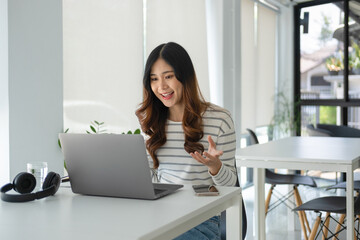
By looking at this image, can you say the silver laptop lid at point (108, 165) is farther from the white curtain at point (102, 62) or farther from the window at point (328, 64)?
the window at point (328, 64)

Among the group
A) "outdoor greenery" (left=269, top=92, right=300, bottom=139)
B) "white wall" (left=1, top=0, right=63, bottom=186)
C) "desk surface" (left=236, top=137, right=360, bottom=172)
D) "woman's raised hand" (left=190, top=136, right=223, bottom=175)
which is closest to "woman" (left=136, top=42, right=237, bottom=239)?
"woman's raised hand" (left=190, top=136, right=223, bottom=175)

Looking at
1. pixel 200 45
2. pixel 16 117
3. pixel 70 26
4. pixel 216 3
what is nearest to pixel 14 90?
pixel 16 117

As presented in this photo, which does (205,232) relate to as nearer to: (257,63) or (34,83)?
(34,83)

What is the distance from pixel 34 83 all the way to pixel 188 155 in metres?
1.28

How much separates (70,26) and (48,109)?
768 mm

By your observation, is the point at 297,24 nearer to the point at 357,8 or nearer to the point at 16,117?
the point at 357,8

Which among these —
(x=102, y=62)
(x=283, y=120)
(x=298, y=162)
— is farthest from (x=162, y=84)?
(x=283, y=120)

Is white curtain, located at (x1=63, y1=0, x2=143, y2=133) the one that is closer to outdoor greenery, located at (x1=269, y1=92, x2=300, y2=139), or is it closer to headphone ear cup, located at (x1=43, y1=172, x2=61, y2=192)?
headphone ear cup, located at (x1=43, y1=172, x2=61, y2=192)

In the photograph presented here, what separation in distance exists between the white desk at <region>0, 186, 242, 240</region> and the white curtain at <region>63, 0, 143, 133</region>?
186 centimetres

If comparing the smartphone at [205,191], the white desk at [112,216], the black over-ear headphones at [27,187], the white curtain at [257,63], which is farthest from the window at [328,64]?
the black over-ear headphones at [27,187]

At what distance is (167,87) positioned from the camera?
2084 mm

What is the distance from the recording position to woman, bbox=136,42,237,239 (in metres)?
2.05

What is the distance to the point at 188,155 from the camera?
205 cm

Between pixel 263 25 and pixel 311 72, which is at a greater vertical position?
pixel 263 25
